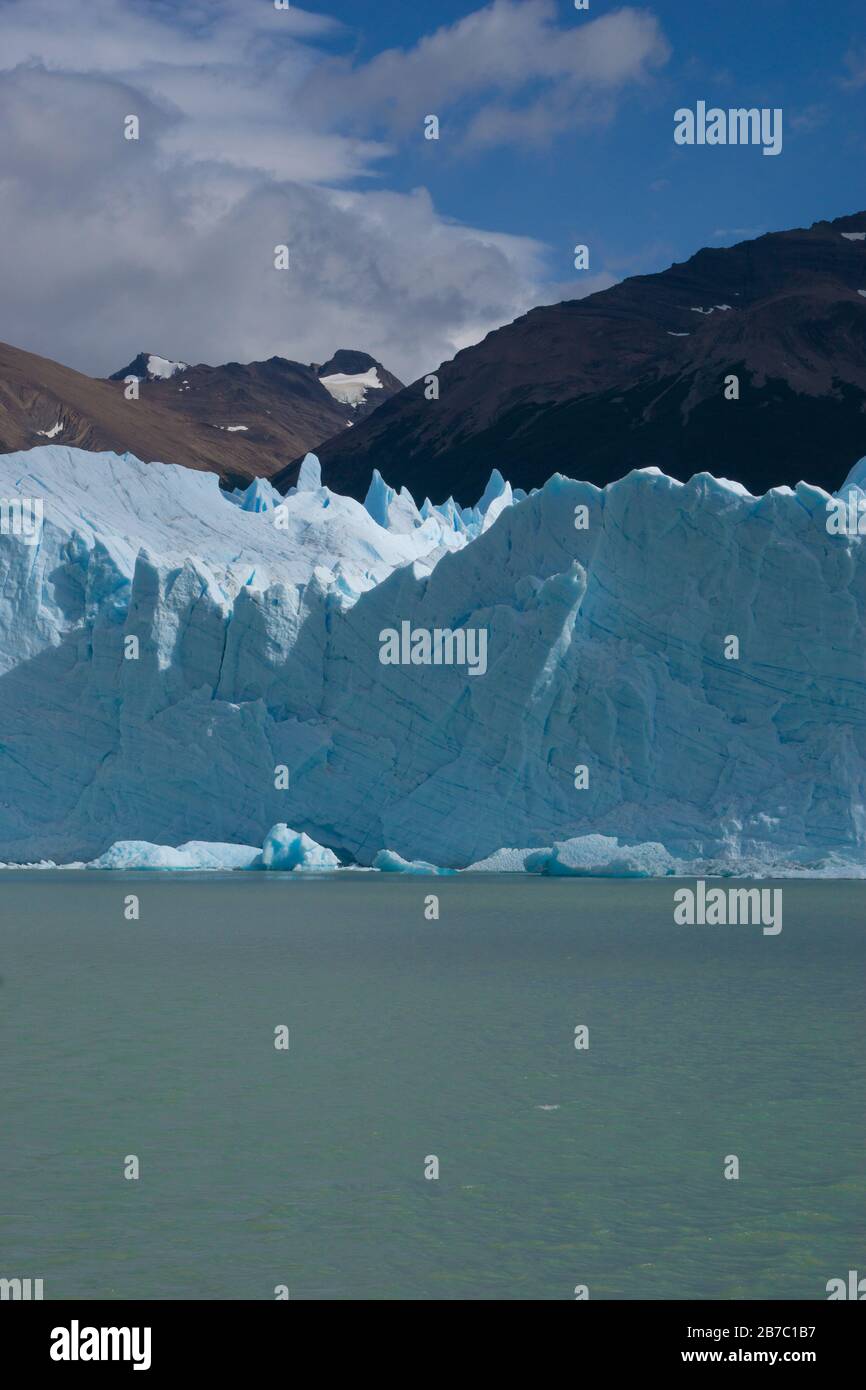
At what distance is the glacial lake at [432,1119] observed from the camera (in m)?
5.63

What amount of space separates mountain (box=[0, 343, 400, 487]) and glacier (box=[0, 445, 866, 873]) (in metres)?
47.0

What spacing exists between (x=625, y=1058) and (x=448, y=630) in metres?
17.6

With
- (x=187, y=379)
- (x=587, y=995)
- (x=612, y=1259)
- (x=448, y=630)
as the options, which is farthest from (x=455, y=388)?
(x=612, y=1259)

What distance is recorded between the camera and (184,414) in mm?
97562

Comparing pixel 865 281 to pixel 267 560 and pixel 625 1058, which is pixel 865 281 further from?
pixel 625 1058

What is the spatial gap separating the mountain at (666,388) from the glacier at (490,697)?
31.6m

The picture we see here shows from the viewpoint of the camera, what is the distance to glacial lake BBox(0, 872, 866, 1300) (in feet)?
18.5

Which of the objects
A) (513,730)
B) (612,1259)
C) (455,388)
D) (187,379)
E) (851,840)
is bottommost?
(612,1259)

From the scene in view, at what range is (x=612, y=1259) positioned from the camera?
5.60 meters

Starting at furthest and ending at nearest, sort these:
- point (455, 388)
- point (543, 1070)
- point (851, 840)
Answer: point (455, 388), point (851, 840), point (543, 1070)

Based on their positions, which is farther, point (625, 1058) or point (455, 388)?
point (455, 388)

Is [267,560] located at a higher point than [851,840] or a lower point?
higher
